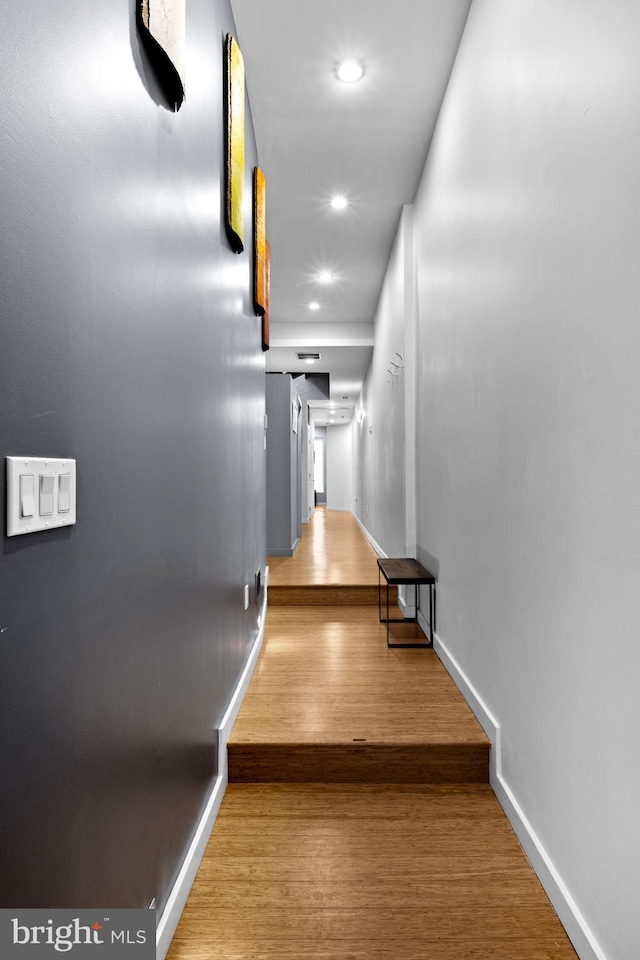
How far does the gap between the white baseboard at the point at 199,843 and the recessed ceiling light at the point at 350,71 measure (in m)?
3.16

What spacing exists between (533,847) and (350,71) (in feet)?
11.6

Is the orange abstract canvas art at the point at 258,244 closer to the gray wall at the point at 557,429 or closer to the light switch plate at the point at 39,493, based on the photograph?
the gray wall at the point at 557,429

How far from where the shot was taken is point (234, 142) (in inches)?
82.8

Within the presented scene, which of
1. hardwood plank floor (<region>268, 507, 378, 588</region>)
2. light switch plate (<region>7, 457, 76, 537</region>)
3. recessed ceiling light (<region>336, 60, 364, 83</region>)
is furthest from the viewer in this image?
hardwood plank floor (<region>268, 507, 378, 588</region>)

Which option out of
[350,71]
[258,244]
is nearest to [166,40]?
[258,244]

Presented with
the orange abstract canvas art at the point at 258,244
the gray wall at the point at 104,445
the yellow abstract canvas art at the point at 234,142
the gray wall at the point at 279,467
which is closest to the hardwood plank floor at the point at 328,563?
the gray wall at the point at 279,467

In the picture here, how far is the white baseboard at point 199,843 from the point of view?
1.25 meters

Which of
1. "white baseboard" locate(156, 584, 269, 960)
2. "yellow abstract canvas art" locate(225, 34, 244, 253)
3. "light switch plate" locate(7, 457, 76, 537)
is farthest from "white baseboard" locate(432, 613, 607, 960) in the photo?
"yellow abstract canvas art" locate(225, 34, 244, 253)

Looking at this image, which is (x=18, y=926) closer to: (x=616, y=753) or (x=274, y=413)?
(x=616, y=753)

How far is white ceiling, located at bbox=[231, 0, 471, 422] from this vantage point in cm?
239

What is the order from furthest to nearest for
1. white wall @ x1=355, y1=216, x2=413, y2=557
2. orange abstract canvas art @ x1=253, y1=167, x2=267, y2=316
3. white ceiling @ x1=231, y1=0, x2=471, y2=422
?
white wall @ x1=355, y1=216, x2=413, y2=557
orange abstract canvas art @ x1=253, y1=167, x2=267, y2=316
white ceiling @ x1=231, y1=0, x2=471, y2=422

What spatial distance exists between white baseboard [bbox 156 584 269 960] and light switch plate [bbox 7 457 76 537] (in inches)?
43.5

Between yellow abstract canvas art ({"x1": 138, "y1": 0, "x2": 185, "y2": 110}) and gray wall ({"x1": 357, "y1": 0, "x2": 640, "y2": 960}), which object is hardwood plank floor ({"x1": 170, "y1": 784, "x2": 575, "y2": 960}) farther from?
yellow abstract canvas art ({"x1": 138, "y1": 0, "x2": 185, "y2": 110})

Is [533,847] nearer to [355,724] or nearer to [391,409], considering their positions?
[355,724]
